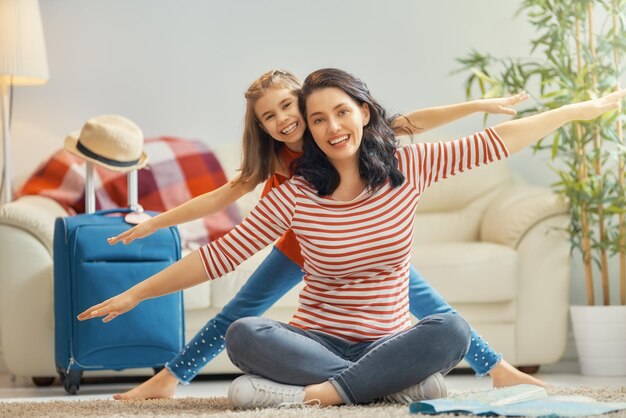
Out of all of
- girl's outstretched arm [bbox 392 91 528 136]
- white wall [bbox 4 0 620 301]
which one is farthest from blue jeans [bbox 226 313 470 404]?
white wall [bbox 4 0 620 301]

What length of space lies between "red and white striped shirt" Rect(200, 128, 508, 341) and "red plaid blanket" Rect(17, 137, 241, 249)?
1322 millimetres

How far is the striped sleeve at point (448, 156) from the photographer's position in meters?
2.08

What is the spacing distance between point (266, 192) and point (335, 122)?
1.06ft

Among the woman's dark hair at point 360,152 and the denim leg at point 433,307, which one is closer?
the woman's dark hair at point 360,152

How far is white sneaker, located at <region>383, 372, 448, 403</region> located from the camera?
1.98 meters

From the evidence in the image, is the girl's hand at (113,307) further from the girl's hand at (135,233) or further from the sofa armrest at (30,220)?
the sofa armrest at (30,220)

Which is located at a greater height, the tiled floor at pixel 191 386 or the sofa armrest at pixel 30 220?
the sofa armrest at pixel 30 220

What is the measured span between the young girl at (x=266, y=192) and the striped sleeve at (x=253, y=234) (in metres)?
0.11

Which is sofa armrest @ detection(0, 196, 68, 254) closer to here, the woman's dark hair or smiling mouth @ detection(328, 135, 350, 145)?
the woman's dark hair

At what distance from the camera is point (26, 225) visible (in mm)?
3006

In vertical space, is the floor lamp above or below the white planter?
above

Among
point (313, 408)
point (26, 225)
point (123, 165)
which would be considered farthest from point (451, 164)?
point (26, 225)

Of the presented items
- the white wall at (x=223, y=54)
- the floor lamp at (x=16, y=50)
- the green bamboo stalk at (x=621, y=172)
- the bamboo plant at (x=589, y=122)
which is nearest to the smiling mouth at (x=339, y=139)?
the bamboo plant at (x=589, y=122)

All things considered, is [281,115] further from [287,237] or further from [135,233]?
[135,233]
